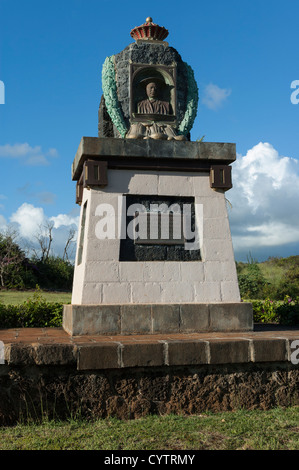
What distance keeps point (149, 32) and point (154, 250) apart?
10.7 feet

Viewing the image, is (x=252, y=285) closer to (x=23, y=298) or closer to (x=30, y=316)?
(x=23, y=298)

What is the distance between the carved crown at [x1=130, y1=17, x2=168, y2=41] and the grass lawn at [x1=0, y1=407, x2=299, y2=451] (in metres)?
5.17

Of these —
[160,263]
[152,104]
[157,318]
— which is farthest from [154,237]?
[152,104]

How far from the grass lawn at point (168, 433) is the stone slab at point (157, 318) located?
1.21 metres

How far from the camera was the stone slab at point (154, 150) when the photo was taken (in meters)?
5.59

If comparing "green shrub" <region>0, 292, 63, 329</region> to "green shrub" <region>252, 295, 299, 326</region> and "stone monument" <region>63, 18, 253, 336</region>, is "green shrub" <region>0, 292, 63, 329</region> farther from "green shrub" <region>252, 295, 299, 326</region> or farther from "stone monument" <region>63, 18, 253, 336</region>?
"green shrub" <region>252, 295, 299, 326</region>

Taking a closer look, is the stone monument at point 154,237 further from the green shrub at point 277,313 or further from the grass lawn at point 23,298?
the grass lawn at point 23,298

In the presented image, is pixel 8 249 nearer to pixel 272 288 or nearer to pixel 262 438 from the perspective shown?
pixel 272 288

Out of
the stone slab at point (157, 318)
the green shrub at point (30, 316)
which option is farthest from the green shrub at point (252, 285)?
the stone slab at point (157, 318)

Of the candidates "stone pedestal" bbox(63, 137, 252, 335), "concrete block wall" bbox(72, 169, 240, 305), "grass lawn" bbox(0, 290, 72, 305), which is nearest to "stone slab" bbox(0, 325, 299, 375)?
"stone pedestal" bbox(63, 137, 252, 335)

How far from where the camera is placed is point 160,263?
5.58 m

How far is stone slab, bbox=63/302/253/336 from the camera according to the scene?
518 centimetres

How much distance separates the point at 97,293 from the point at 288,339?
7.28ft

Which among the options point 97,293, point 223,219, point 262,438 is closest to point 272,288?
point 223,219
